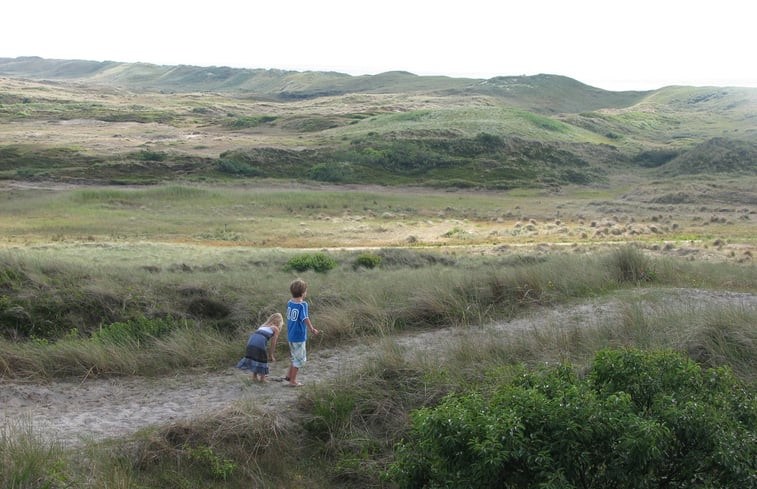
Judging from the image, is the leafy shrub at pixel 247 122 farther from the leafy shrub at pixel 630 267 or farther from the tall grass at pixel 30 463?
the tall grass at pixel 30 463

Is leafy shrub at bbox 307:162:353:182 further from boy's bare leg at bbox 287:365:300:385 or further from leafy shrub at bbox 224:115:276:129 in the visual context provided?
boy's bare leg at bbox 287:365:300:385

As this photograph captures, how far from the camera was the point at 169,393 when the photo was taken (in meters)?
7.86

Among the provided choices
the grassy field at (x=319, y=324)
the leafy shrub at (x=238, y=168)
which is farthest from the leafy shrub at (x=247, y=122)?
the grassy field at (x=319, y=324)

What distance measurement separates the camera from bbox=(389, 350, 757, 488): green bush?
4.20 meters

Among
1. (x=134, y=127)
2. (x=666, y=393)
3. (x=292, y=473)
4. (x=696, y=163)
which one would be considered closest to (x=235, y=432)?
(x=292, y=473)

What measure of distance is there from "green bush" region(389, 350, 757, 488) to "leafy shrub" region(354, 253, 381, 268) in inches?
555

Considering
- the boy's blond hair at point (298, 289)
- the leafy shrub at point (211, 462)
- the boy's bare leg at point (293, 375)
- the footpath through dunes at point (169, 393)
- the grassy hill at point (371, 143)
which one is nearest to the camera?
the leafy shrub at point (211, 462)

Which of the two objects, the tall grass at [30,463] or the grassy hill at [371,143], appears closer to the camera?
the tall grass at [30,463]

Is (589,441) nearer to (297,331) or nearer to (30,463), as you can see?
(30,463)

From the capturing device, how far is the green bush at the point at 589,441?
420 centimetres

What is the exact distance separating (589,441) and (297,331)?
176 inches

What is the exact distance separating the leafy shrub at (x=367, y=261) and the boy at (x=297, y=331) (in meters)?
10.3

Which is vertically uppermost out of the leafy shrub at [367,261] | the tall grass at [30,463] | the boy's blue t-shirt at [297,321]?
the boy's blue t-shirt at [297,321]

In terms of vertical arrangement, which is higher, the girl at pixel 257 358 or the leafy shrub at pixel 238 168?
the girl at pixel 257 358
